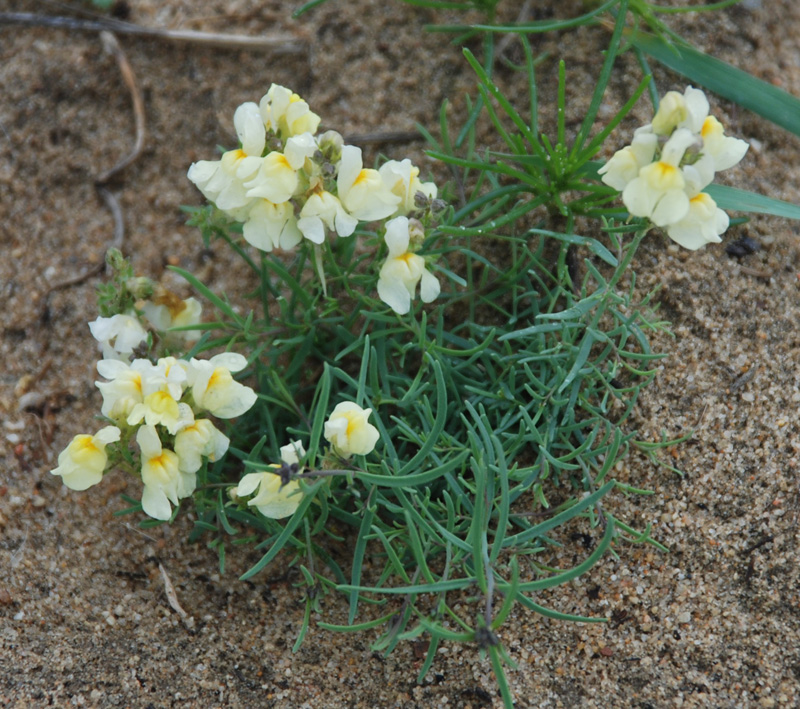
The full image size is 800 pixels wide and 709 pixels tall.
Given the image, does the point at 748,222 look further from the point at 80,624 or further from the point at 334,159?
the point at 80,624

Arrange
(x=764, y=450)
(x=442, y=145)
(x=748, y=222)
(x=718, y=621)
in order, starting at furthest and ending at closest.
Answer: (x=442, y=145)
(x=748, y=222)
(x=764, y=450)
(x=718, y=621)

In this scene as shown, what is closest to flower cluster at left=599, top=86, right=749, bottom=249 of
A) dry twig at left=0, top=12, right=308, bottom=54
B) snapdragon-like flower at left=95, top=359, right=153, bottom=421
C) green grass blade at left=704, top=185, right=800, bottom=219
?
green grass blade at left=704, top=185, right=800, bottom=219

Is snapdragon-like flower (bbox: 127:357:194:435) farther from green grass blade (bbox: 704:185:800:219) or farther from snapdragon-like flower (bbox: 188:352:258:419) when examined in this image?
green grass blade (bbox: 704:185:800:219)

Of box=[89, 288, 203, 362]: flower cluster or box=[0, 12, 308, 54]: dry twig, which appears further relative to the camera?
box=[0, 12, 308, 54]: dry twig

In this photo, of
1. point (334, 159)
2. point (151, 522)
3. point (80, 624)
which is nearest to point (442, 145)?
point (334, 159)

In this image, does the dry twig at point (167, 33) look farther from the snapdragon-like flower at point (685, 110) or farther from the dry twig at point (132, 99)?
the snapdragon-like flower at point (685, 110)

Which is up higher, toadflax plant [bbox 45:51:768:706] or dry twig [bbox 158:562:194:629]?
toadflax plant [bbox 45:51:768:706]

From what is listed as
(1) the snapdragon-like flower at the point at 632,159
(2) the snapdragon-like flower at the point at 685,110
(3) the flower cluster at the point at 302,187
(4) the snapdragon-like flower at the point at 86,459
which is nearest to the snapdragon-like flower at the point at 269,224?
(3) the flower cluster at the point at 302,187
